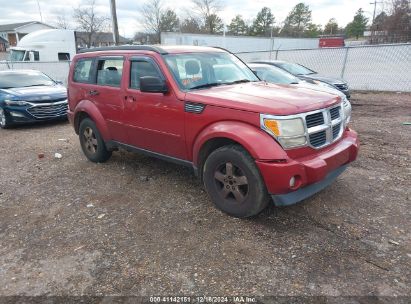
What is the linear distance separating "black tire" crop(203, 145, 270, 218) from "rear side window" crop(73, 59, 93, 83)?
290cm

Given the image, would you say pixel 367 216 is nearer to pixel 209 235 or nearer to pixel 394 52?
pixel 209 235

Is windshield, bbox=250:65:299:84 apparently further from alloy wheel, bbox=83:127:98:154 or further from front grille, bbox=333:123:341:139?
front grille, bbox=333:123:341:139

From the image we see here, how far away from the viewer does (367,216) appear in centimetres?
380

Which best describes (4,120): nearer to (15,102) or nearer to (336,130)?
(15,102)

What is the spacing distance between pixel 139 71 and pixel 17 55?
18371 millimetres

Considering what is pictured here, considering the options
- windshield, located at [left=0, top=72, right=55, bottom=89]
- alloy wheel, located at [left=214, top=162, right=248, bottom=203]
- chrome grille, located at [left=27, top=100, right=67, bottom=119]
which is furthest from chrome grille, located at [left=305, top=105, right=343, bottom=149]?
windshield, located at [left=0, top=72, right=55, bottom=89]

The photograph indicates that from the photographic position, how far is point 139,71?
4.63 meters

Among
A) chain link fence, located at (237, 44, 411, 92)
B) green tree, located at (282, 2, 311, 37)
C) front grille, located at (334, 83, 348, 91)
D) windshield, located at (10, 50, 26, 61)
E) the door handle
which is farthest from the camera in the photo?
green tree, located at (282, 2, 311, 37)

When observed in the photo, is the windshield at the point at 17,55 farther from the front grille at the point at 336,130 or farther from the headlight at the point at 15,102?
the front grille at the point at 336,130

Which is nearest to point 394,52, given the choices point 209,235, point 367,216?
point 367,216

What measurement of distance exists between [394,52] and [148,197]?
14271mm

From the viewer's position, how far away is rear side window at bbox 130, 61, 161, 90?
443 centimetres

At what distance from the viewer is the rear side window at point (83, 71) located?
219 inches

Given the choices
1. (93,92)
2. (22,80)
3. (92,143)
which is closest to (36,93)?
(22,80)
